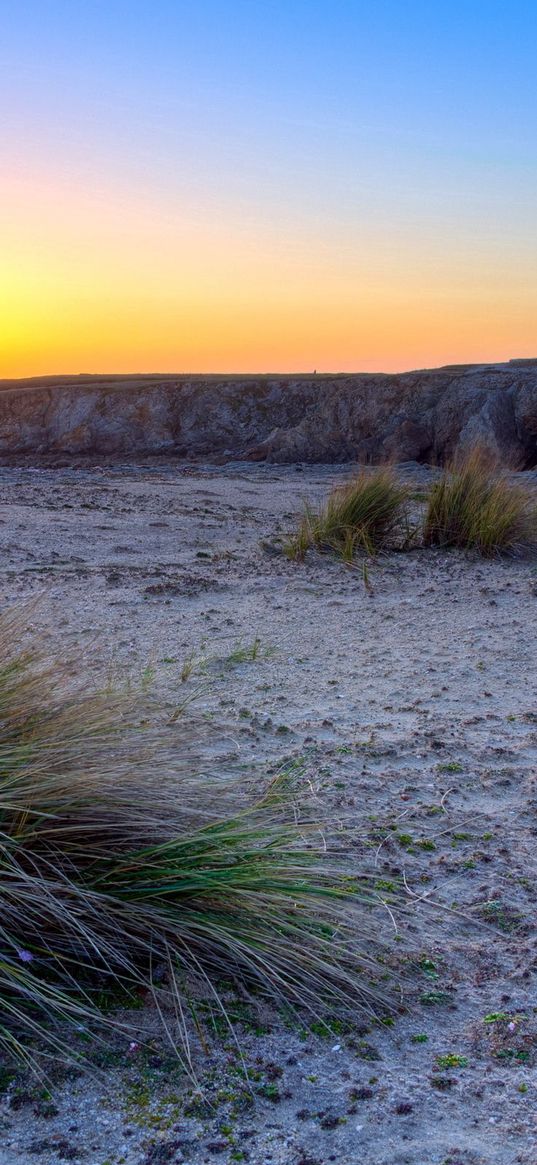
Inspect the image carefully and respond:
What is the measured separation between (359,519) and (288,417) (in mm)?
10410

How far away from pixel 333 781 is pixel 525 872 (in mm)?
709

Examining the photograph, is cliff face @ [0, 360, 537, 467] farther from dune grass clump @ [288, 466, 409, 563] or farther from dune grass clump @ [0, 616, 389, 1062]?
dune grass clump @ [0, 616, 389, 1062]

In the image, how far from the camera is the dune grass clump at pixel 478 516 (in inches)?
269

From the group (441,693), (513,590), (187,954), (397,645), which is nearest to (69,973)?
(187,954)

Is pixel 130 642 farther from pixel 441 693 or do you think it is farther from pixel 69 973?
pixel 69 973

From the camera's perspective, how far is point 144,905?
2082mm

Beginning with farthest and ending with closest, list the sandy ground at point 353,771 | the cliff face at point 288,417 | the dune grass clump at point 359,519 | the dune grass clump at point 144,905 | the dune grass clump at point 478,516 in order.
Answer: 1. the cliff face at point 288,417
2. the dune grass clump at point 478,516
3. the dune grass clump at point 359,519
4. the dune grass clump at point 144,905
5. the sandy ground at point 353,771

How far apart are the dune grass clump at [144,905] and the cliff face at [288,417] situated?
42.2 feet

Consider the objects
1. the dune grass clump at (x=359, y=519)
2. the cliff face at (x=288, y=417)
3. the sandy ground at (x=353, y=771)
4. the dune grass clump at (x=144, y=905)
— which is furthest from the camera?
→ the cliff face at (x=288, y=417)

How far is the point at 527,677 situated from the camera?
4336mm

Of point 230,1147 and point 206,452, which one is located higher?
point 206,452

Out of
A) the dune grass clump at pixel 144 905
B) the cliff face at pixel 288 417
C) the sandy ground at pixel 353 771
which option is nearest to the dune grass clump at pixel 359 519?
the sandy ground at pixel 353 771

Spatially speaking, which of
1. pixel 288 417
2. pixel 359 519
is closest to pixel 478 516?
pixel 359 519

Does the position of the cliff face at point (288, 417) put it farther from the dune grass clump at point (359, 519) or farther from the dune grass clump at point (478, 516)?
the dune grass clump at point (359, 519)
